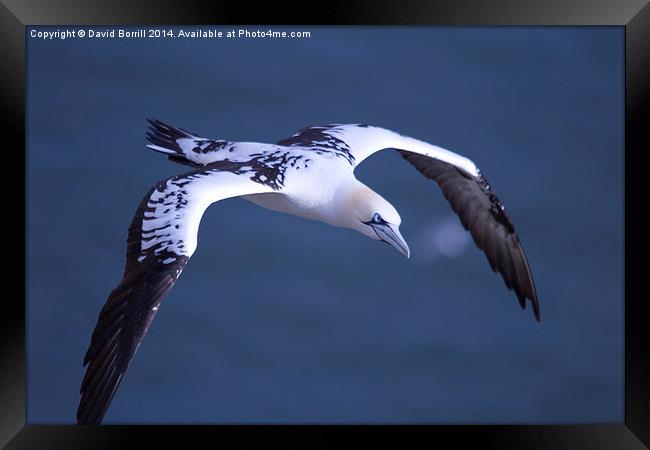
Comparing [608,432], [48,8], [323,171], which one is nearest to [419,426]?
[608,432]

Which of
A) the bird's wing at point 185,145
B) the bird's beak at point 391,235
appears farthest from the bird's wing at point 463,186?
the bird's beak at point 391,235

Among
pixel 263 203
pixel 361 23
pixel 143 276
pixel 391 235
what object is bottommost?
pixel 143 276

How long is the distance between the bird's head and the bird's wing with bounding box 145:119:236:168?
0.64 m

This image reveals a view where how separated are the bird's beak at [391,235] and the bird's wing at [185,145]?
30.8 inches

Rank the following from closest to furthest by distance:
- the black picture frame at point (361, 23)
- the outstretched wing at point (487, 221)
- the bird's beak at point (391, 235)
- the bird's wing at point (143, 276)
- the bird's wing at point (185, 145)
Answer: the bird's wing at point (143, 276), the black picture frame at point (361, 23), the bird's beak at point (391, 235), the bird's wing at point (185, 145), the outstretched wing at point (487, 221)

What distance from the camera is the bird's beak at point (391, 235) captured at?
4605 millimetres

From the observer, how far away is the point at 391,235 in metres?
4.63

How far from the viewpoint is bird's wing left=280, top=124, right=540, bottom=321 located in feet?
16.6

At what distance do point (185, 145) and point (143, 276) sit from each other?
3.98 ft

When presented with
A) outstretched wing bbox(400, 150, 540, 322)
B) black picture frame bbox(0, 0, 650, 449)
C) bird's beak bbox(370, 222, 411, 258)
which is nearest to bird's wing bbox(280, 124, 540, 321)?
outstretched wing bbox(400, 150, 540, 322)

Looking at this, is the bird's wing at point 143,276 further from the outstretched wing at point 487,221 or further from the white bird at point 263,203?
the outstretched wing at point 487,221

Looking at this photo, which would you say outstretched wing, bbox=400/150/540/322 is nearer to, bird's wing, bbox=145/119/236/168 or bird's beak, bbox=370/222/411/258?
bird's beak, bbox=370/222/411/258

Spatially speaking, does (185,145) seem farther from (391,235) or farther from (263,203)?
(391,235)

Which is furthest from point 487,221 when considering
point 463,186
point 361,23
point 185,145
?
point 185,145
